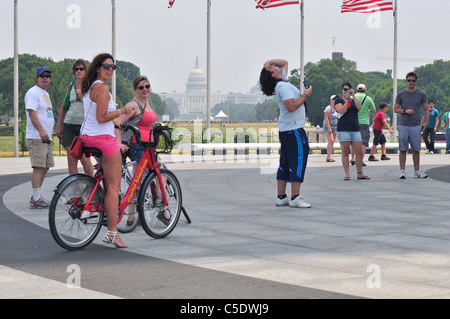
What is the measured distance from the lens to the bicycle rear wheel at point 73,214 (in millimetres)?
7016

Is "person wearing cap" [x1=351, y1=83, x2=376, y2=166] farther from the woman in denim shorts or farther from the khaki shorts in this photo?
the khaki shorts

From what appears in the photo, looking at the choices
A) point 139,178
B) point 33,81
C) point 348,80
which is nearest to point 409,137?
point 139,178

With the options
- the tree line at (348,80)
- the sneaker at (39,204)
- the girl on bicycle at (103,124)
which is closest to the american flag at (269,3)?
the sneaker at (39,204)

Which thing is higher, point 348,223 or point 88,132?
point 88,132

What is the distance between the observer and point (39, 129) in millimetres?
10562

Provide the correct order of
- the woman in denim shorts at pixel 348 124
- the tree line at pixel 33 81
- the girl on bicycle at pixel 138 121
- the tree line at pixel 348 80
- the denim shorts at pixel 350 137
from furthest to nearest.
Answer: the tree line at pixel 348 80 < the tree line at pixel 33 81 < the denim shorts at pixel 350 137 < the woman in denim shorts at pixel 348 124 < the girl on bicycle at pixel 138 121

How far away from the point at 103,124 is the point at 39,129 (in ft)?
11.4

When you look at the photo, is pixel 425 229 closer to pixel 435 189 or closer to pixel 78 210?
pixel 78 210

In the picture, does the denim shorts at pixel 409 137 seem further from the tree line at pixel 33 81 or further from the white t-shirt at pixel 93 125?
the tree line at pixel 33 81

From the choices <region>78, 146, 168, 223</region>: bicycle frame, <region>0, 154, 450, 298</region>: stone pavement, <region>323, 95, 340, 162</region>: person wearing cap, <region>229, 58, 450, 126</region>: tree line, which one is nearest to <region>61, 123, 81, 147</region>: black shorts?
<region>0, 154, 450, 298</region>: stone pavement

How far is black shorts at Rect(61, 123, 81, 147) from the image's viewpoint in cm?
1022
